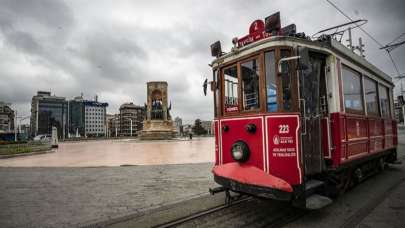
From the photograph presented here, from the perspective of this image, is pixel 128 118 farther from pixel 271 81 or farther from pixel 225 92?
pixel 271 81

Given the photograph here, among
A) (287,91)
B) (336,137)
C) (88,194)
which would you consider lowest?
(88,194)

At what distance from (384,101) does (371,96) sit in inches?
76.4

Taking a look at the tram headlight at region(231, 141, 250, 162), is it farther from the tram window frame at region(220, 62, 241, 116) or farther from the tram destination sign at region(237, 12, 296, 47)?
the tram destination sign at region(237, 12, 296, 47)

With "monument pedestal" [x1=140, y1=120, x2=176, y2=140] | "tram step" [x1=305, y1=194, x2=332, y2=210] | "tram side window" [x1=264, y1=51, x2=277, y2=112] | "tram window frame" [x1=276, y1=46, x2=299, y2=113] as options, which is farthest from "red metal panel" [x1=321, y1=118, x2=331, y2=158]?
"monument pedestal" [x1=140, y1=120, x2=176, y2=140]

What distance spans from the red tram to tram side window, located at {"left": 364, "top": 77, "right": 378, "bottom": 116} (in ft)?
3.39

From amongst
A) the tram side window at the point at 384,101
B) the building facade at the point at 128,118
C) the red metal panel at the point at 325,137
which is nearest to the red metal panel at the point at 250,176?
the red metal panel at the point at 325,137

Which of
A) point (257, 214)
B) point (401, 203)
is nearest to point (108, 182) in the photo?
point (257, 214)

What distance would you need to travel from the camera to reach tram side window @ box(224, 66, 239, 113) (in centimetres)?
551

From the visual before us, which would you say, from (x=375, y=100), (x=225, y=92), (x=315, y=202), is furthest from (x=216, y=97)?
(x=375, y=100)

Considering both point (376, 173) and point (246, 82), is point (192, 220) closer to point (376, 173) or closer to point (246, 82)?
point (246, 82)

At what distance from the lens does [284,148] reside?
179 inches

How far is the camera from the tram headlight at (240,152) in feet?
16.2

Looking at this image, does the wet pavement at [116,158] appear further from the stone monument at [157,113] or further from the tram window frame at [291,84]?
the stone monument at [157,113]

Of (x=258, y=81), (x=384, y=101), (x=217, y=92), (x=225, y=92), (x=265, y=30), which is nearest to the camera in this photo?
(x=265, y=30)
